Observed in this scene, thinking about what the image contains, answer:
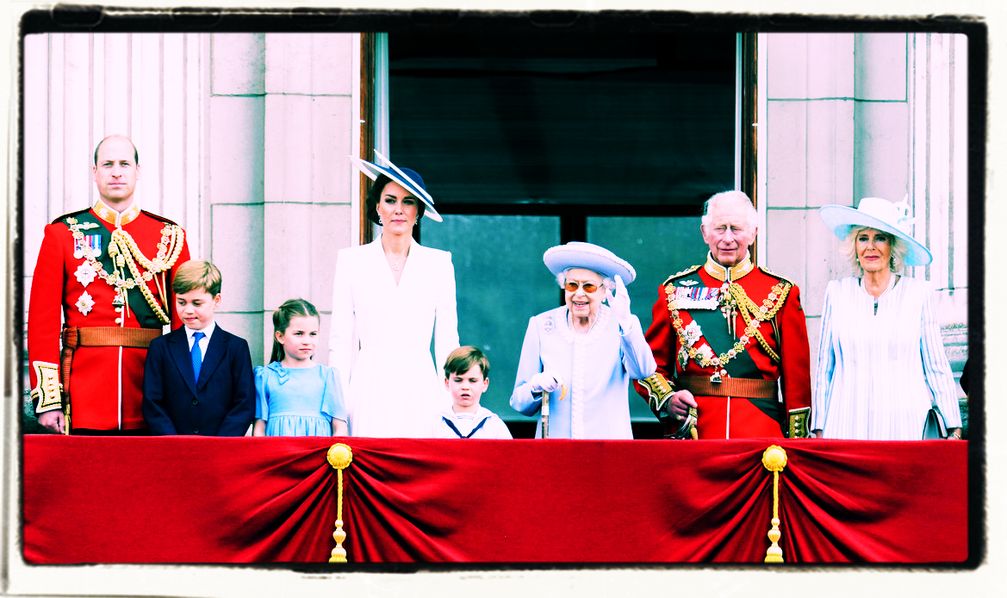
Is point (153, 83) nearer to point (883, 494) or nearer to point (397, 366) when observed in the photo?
point (397, 366)

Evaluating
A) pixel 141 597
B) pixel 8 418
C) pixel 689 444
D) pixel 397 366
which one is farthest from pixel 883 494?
pixel 8 418

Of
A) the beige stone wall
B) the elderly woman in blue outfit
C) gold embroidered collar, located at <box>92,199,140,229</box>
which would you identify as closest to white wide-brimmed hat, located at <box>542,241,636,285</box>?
the elderly woman in blue outfit

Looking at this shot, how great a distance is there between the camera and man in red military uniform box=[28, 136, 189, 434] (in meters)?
5.90

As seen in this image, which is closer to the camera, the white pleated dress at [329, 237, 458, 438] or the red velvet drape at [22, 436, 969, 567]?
the red velvet drape at [22, 436, 969, 567]

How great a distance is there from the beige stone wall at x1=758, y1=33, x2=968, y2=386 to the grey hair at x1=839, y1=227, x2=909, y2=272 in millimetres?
1347

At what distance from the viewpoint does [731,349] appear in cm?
609

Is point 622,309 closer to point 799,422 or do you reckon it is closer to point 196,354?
point 799,422

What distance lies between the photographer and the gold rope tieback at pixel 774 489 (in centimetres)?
532

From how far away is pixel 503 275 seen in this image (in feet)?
26.4

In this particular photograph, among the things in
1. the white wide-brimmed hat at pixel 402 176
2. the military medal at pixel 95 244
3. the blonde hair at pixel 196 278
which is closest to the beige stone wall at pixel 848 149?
the white wide-brimmed hat at pixel 402 176

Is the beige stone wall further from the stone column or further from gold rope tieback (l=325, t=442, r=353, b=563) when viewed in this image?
gold rope tieback (l=325, t=442, r=353, b=563)

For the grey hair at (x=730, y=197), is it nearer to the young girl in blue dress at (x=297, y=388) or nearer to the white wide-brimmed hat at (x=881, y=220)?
the white wide-brimmed hat at (x=881, y=220)

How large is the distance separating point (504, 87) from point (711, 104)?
98 cm

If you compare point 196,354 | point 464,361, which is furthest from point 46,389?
point 464,361
